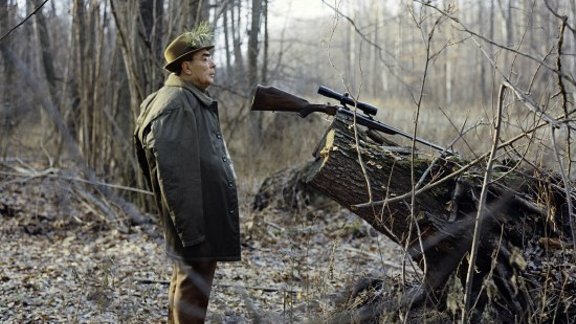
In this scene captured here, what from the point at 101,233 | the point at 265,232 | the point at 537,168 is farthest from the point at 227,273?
the point at 537,168

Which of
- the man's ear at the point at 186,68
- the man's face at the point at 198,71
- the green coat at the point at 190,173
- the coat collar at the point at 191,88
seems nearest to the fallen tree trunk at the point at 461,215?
the green coat at the point at 190,173

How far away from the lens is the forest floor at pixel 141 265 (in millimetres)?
4480

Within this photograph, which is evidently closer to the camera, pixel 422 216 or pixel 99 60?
pixel 422 216

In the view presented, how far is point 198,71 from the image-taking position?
415 centimetres

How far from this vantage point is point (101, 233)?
768 centimetres

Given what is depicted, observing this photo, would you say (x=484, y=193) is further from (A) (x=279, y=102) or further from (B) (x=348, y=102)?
(A) (x=279, y=102)

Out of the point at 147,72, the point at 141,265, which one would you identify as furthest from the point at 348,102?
the point at 147,72

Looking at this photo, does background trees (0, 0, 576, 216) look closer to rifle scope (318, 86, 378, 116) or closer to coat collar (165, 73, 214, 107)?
rifle scope (318, 86, 378, 116)

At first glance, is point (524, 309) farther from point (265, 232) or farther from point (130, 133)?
point (130, 133)

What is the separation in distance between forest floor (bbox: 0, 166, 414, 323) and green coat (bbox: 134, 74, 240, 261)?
1.48 feet

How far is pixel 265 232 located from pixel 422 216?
4.08 metres

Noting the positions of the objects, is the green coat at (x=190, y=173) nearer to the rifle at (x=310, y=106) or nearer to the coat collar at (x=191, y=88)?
the coat collar at (x=191, y=88)

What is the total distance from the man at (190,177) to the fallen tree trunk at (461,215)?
0.60 meters

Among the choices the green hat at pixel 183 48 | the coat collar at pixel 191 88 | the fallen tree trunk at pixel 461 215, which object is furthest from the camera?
the green hat at pixel 183 48
